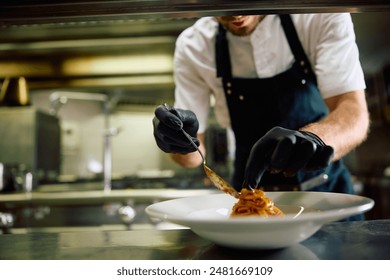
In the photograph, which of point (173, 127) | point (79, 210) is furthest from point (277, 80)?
point (79, 210)

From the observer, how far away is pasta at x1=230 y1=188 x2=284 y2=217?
620 mm

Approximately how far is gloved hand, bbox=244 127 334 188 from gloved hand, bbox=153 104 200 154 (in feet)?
0.77

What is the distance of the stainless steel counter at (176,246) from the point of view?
Answer: 582mm

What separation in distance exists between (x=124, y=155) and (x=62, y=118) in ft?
2.34

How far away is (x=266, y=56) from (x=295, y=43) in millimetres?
111

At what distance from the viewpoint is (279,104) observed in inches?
51.3

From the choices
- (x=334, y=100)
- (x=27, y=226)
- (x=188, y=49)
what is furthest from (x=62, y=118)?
(x=334, y=100)

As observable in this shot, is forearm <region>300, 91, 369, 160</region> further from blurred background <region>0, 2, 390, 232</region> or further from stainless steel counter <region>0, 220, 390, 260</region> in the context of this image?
blurred background <region>0, 2, 390, 232</region>

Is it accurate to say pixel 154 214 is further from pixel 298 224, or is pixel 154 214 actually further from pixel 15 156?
pixel 15 156

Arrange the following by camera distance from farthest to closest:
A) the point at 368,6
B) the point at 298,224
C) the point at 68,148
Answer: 1. the point at 68,148
2. the point at 368,6
3. the point at 298,224

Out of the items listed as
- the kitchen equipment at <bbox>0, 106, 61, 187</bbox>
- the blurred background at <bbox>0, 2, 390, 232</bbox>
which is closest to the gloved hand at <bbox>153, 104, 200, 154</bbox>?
the blurred background at <bbox>0, 2, 390, 232</bbox>

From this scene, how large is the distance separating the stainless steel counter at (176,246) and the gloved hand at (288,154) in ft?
0.44
